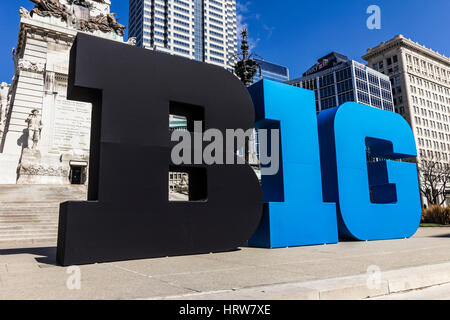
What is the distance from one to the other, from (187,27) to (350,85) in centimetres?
6580

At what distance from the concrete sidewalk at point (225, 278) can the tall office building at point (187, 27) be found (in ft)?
355

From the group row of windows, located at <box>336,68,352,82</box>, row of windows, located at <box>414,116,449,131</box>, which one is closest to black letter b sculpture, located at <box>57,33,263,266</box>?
row of windows, located at <box>336,68,352,82</box>

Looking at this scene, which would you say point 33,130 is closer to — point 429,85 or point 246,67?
point 246,67

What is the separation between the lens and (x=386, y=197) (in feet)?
44.2

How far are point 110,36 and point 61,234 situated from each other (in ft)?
111

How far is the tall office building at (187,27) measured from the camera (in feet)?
382

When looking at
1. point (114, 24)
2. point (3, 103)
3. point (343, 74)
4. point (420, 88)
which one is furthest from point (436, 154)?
point (3, 103)

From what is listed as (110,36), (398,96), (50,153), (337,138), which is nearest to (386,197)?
(337,138)

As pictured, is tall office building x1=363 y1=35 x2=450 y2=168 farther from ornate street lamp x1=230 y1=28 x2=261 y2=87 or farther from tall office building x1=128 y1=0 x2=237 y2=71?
ornate street lamp x1=230 y1=28 x2=261 y2=87

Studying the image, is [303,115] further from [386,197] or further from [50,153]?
[50,153]

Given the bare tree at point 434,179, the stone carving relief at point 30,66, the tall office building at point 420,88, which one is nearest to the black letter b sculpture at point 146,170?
the stone carving relief at point 30,66

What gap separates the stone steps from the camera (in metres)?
12.1

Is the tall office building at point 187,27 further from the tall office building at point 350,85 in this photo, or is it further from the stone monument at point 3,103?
the stone monument at point 3,103
